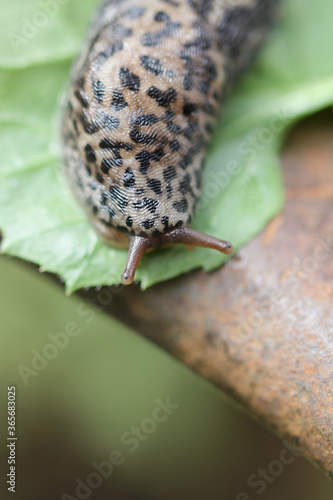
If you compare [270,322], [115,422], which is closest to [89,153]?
[270,322]

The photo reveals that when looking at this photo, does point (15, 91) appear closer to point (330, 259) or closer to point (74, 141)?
point (74, 141)

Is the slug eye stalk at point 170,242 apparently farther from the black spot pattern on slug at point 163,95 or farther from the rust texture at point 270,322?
the black spot pattern on slug at point 163,95

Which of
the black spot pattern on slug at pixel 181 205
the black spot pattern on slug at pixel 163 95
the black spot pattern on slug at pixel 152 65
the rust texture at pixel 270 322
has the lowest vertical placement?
the rust texture at pixel 270 322

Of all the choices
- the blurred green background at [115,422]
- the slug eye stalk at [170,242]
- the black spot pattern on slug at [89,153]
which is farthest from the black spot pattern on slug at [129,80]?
the blurred green background at [115,422]

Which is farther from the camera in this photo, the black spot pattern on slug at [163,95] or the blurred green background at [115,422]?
the blurred green background at [115,422]

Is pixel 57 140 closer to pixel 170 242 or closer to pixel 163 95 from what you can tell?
pixel 163 95

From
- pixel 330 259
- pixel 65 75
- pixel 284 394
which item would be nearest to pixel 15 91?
pixel 65 75

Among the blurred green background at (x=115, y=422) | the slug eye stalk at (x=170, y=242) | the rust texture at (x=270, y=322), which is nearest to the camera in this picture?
the rust texture at (x=270, y=322)
